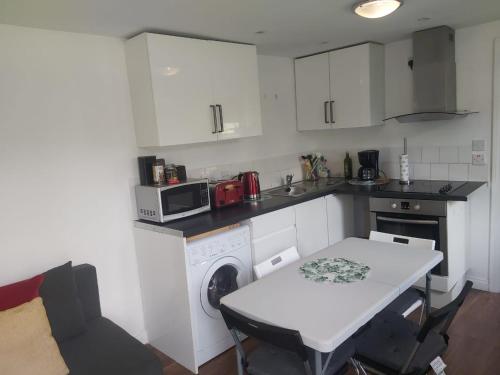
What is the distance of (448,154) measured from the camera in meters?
3.55

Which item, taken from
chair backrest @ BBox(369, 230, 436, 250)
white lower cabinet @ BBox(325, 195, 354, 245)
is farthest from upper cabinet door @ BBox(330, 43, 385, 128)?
chair backrest @ BBox(369, 230, 436, 250)

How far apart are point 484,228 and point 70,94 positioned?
11.2 ft

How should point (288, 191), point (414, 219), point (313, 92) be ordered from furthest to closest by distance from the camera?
point (313, 92)
point (288, 191)
point (414, 219)

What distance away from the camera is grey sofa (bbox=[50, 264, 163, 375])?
1.96 m

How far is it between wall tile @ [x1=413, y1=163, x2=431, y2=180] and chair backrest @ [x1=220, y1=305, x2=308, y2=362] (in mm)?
2728

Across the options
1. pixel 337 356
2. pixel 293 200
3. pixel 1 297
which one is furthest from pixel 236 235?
pixel 1 297

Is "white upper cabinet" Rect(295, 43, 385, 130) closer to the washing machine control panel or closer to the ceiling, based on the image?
the ceiling

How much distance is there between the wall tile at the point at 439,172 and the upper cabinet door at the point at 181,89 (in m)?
2.04

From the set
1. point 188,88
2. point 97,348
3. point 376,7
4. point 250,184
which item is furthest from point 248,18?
point 97,348

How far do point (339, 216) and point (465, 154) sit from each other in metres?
1.20

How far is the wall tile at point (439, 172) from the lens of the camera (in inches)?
141

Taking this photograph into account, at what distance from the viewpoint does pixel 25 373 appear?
5.72ft

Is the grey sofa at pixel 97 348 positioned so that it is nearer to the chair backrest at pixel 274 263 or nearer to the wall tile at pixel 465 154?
the chair backrest at pixel 274 263

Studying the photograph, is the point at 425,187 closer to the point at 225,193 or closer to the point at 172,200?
the point at 225,193
